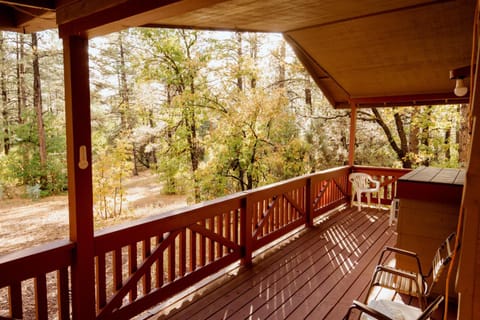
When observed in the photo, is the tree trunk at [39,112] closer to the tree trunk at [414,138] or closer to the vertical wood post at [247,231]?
the vertical wood post at [247,231]

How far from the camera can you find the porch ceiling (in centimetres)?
224

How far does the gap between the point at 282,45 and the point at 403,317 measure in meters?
13.3

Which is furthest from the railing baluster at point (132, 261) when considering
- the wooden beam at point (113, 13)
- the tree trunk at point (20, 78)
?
the tree trunk at point (20, 78)

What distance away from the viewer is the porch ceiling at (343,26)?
2.24 m

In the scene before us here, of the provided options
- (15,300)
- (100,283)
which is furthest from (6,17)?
(100,283)

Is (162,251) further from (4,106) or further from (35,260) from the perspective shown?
(4,106)

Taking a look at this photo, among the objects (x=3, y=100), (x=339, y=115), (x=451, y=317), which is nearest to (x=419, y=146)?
(x=339, y=115)

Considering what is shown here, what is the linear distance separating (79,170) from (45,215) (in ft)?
39.5

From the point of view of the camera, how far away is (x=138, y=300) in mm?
2975

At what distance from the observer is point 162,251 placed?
10.4 ft

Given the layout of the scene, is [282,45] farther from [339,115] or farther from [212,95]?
[212,95]

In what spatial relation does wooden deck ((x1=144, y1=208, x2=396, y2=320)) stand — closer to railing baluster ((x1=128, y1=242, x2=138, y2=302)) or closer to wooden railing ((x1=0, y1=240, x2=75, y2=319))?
railing baluster ((x1=128, y1=242, x2=138, y2=302))

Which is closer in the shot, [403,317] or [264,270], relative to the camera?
[403,317]

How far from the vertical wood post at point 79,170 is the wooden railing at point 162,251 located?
0.26ft
